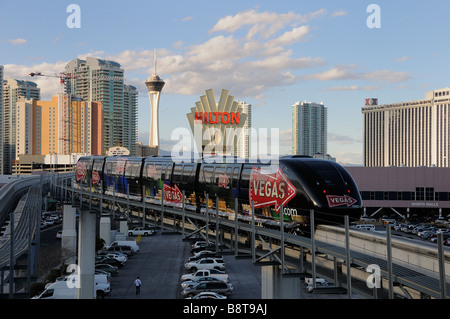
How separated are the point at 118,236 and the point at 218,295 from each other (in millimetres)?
31473

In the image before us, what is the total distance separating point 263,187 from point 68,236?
36747 mm

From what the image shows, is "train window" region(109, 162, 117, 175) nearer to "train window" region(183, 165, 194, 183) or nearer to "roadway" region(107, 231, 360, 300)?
"roadway" region(107, 231, 360, 300)

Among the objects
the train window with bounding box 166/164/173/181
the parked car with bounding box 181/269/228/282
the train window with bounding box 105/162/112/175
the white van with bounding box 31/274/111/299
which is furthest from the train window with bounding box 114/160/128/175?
the parked car with bounding box 181/269/228/282

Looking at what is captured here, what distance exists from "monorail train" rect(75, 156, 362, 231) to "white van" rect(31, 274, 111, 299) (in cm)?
693

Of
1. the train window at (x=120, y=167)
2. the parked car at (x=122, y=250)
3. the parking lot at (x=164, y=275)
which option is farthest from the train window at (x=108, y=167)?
the parked car at (x=122, y=250)

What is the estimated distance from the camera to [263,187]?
836 inches

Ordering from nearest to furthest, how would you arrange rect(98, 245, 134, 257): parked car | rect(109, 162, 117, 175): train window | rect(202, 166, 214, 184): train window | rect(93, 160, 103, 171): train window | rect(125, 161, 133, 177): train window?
rect(202, 166, 214, 184): train window, rect(125, 161, 133, 177): train window, rect(109, 162, 117, 175): train window, rect(93, 160, 103, 171): train window, rect(98, 245, 134, 257): parked car

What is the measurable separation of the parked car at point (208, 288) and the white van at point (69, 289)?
591 cm

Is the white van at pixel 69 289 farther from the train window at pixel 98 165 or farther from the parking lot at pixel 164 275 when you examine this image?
the train window at pixel 98 165

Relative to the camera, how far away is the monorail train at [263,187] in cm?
1853

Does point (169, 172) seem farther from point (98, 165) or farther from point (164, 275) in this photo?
point (98, 165)

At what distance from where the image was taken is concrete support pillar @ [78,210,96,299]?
31.6 meters

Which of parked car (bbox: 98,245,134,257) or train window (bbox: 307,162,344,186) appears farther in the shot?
parked car (bbox: 98,245,134,257)

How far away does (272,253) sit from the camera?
16500 millimetres
